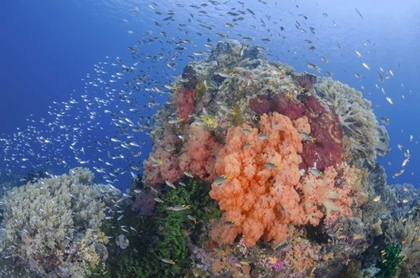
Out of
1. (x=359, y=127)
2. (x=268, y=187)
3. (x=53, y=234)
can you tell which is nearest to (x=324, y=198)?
(x=268, y=187)

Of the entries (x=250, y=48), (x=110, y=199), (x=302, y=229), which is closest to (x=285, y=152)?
(x=302, y=229)

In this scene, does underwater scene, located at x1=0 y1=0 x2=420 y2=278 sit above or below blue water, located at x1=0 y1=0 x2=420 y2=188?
above

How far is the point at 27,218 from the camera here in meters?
8.72

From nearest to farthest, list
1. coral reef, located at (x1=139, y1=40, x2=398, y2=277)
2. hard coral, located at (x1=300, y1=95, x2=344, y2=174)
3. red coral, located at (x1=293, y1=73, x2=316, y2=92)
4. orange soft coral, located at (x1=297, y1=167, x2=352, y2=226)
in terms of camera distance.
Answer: coral reef, located at (x1=139, y1=40, x2=398, y2=277) < orange soft coral, located at (x1=297, y1=167, x2=352, y2=226) < hard coral, located at (x1=300, y1=95, x2=344, y2=174) < red coral, located at (x1=293, y1=73, x2=316, y2=92)

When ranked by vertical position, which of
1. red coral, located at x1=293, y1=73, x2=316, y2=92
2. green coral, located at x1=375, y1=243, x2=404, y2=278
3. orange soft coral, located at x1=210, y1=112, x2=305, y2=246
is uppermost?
red coral, located at x1=293, y1=73, x2=316, y2=92

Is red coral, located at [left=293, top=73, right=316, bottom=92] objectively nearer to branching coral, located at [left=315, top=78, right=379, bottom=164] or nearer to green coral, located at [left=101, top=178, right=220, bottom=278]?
branching coral, located at [left=315, top=78, right=379, bottom=164]

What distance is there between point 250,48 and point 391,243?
10687mm

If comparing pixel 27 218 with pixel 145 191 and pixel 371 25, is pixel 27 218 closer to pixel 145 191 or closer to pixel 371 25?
pixel 145 191

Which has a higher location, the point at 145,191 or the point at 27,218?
the point at 145,191

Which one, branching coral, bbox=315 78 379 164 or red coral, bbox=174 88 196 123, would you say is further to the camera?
red coral, bbox=174 88 196 123

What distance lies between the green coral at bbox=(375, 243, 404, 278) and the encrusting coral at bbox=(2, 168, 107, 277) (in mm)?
7157

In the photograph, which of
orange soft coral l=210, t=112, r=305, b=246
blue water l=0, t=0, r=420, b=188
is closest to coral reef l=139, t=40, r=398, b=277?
orange soft coral l=210, t=112, r=305, b=246

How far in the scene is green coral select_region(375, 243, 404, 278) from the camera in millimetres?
7125

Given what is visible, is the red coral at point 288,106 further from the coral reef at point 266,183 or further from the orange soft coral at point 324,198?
the orange soft coral at point 324,198
